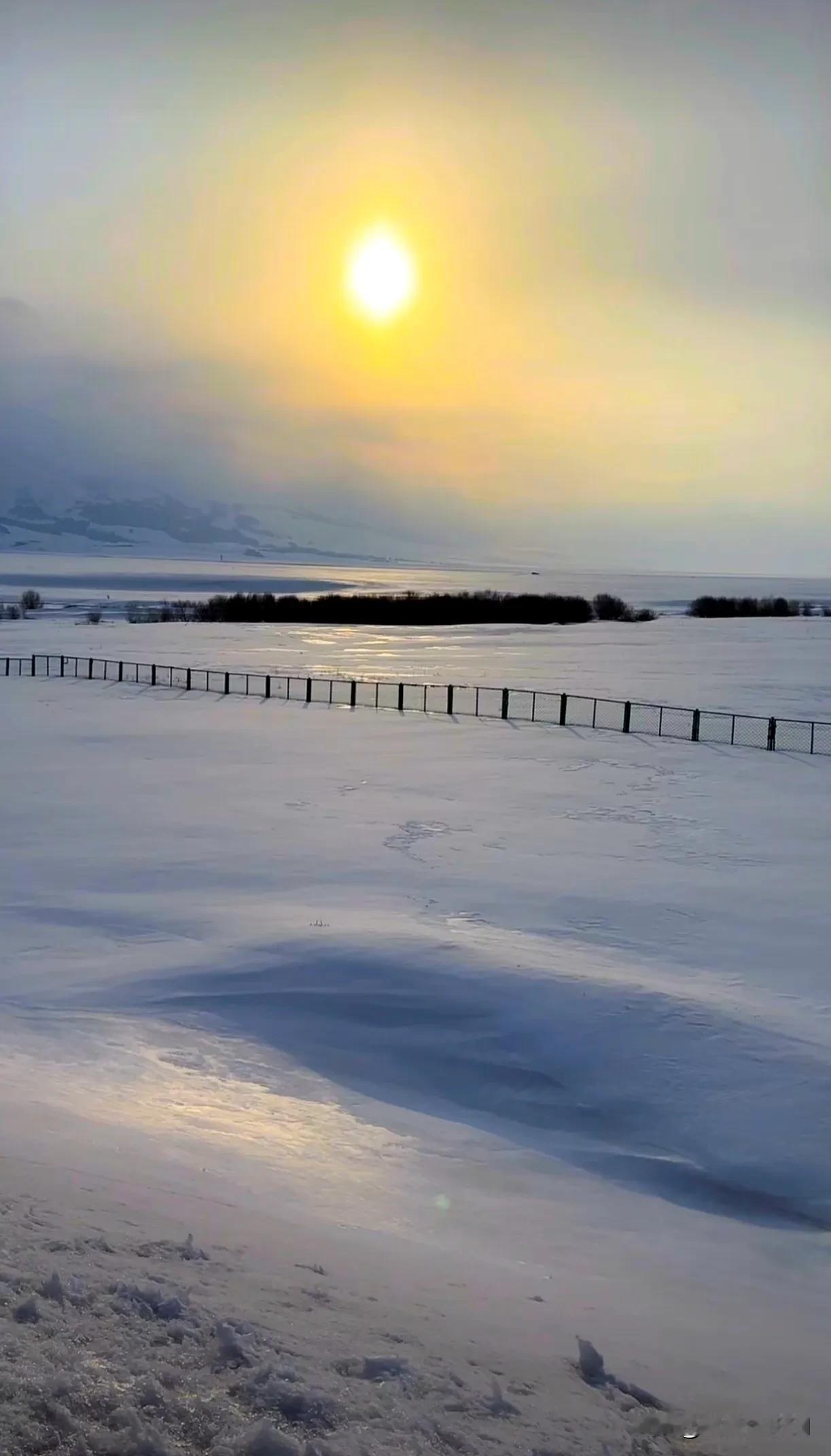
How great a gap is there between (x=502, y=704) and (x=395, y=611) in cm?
7322

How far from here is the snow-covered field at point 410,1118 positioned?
15.2 feet

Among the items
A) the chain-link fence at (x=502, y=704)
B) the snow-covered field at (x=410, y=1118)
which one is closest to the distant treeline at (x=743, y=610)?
the chain-link fence at (x=502, y=704)

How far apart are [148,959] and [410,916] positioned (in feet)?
11.7

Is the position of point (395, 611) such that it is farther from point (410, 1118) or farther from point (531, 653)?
point (410, 1118)

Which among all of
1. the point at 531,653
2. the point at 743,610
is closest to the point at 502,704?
the point at 531,653

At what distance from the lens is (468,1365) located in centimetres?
496

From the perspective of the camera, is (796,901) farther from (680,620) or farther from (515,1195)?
(680,620)

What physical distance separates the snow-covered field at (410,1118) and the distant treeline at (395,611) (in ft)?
279

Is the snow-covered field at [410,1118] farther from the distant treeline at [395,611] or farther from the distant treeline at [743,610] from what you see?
the distant treeline at [743,610]

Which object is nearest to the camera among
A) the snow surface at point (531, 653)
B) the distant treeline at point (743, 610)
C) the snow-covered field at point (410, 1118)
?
the snow-covered field at point (410, 1118)

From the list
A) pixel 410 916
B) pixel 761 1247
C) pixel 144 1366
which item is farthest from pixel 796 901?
pixel 144 1366

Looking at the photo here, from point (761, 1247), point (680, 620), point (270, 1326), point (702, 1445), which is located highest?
point (680, 620)

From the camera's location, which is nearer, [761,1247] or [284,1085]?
[761,1247]

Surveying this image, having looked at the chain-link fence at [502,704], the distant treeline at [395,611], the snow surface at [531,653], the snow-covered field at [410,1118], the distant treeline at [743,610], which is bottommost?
the snow-covered field at [410,1118]
